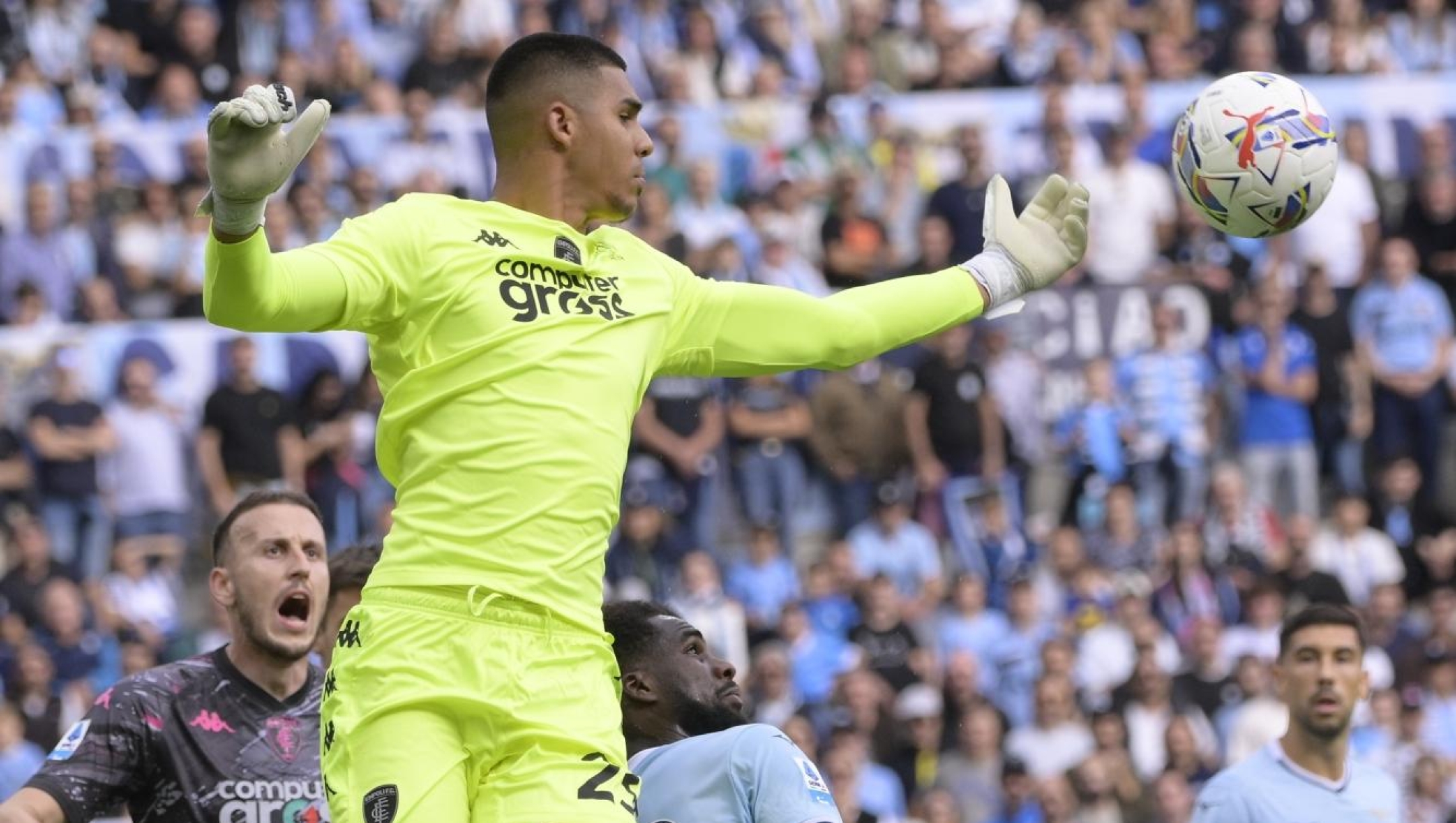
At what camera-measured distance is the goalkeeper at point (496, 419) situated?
5.92m

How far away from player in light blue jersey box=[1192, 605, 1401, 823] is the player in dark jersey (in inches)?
126

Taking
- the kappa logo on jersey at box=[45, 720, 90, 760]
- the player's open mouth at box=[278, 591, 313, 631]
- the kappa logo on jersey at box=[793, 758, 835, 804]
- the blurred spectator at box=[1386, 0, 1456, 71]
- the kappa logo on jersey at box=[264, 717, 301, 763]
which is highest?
the blurred spectator at box=[1386, 0, 1456, 71]

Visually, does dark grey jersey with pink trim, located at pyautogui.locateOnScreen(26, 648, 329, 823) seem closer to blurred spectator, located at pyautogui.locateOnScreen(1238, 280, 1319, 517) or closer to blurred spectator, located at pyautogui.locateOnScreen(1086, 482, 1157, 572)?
blurred spectator, located at pyautogui.locateOnScreen(1086, 482, 1157, 572)

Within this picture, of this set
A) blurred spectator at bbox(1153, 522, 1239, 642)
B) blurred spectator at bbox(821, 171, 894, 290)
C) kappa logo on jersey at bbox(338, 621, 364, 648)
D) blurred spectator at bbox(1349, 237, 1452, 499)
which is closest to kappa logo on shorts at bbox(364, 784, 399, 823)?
kappa logo on jersey at bbox(338, 621, 364, 648)

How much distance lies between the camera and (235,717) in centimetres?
788

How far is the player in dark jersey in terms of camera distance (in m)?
7.58

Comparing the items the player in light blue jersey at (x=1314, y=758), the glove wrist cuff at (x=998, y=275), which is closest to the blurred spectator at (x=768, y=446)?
the player in light blue jersey at (x=1314, y=758)

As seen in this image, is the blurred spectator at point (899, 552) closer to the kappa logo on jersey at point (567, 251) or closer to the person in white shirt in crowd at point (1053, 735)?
the person in white shirt in crowd at point (1053, 735)

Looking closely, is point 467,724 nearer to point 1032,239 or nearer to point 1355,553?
point 1032,239

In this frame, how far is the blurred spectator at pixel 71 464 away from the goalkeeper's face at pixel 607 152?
387 inches

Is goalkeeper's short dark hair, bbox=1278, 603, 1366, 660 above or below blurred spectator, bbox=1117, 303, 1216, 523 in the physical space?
below

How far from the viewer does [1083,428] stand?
57.7 ft

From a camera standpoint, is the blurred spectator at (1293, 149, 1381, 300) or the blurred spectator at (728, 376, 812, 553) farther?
the blurred spectator at (1293, 149, 1381, 300)

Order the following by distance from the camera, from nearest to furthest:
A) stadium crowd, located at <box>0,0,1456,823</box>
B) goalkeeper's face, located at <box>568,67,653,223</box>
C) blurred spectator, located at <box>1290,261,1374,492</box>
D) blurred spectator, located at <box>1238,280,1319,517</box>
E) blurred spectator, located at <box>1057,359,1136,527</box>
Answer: goalkeeper's face, located at <box>568,67,653,223</box> < stadium crowd, located at <box>0,0,1456,823</box> < blurred spectator, located at <box>1057,359,1136,527</box> < blurred spectator, located at <box>1238,280,1319,517</box> < blurred spectator, located at <box>1290,261,1374,492</box>
